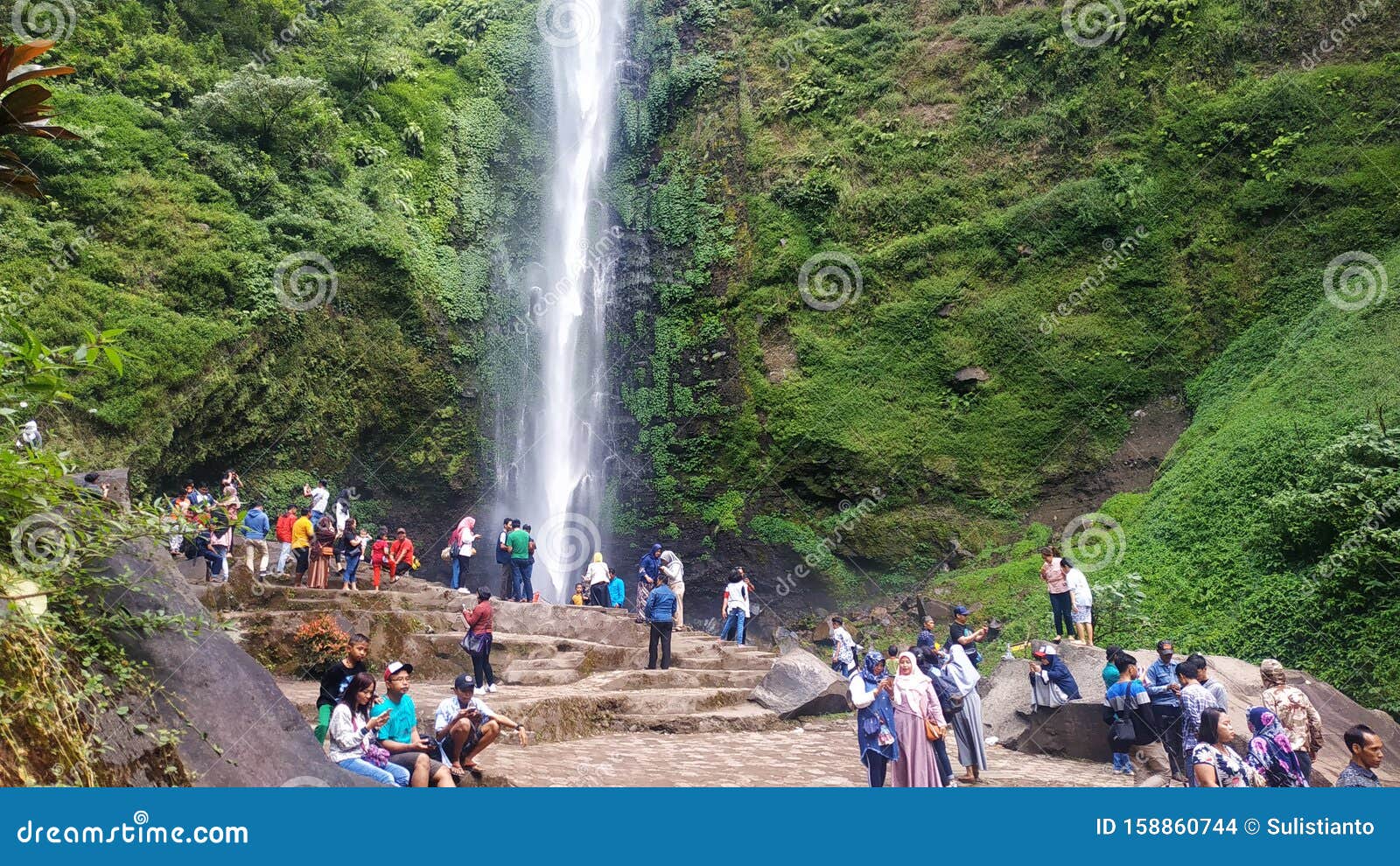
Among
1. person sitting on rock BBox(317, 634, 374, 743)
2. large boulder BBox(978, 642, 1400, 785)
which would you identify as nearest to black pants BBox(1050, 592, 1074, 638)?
large boulder BBox(978, 642, 1400, 785)

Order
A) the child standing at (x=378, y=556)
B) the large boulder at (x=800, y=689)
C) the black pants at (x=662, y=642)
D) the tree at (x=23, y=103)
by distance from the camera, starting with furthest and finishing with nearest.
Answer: the child standing at (x=378, y=556)
the black pants at (x=662, y=642)
the large boulder at (x=800, y=689)
the tree at (x=23, y=103)

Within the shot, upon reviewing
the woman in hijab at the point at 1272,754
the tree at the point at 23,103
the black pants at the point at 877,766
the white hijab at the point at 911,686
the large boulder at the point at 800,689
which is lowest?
the large boulder at the point at 800,689

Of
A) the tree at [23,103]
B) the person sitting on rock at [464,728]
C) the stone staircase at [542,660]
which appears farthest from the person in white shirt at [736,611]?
the tree at [23,103]

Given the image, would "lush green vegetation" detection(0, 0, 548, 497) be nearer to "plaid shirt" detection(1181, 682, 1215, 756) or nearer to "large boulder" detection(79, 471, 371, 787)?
"large boulder" detection(79, 471, 371, 787)

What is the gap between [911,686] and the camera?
7.84 metres

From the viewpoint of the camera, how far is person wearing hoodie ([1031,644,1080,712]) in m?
10.5

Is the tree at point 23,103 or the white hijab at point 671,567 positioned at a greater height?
the tree at point 23,103

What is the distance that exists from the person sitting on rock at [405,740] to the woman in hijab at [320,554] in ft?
24.8

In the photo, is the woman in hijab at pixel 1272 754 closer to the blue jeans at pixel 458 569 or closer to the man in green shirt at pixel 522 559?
the man in green shirt at pixel 522 559

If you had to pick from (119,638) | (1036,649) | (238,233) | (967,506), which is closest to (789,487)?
(967,506)

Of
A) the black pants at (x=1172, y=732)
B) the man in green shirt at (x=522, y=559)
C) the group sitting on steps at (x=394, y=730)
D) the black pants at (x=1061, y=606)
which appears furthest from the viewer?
the man in green shirt at (x=522, y=559)

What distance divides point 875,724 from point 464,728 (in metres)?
3.22

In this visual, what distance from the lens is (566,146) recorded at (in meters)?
28.7

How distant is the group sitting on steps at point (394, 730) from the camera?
6527 mm
